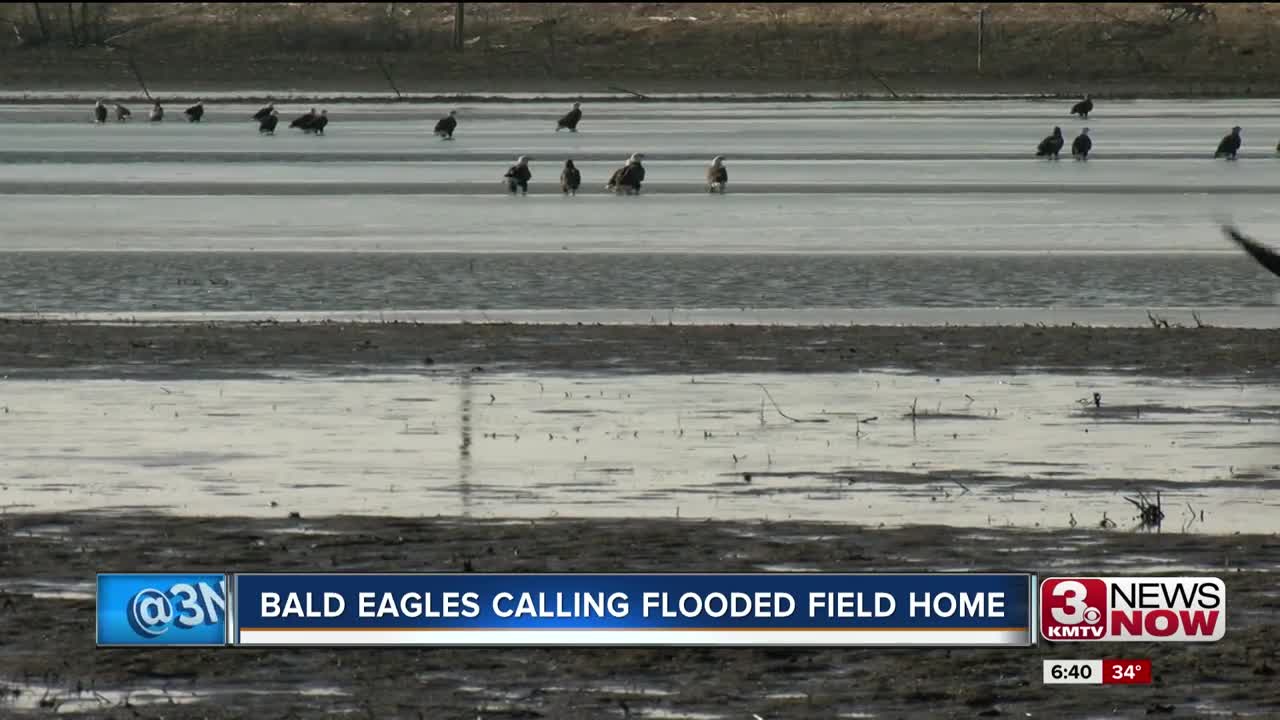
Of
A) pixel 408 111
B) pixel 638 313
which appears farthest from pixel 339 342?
pixel 408 111

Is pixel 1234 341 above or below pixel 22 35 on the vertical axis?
below

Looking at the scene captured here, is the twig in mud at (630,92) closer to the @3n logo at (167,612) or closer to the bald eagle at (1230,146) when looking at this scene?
the bald eagle at (1230,146)

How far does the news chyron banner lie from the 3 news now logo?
0.13 meters

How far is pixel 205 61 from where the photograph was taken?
11031 cm

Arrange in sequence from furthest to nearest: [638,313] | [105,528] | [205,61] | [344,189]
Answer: [205,61] → [344,189] → [638,313] → [105,528]

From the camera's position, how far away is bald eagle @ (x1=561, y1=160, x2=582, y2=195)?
45.2 m

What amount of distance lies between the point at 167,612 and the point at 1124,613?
3.34m

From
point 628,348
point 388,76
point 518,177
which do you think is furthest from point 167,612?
point 388,76

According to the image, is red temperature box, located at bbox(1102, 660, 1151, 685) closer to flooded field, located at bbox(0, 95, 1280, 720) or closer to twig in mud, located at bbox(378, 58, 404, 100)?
flooded field, located at bbox(0, 95, 1280, 720)

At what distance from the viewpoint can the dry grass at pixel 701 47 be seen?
102750mm

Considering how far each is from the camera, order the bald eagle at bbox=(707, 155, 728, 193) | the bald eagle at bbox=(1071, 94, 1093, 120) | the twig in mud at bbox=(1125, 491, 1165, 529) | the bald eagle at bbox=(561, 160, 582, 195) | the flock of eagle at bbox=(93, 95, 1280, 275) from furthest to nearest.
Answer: the bald eagle at bbox=(1071, 94, 1093, 120) → the bald eagle at bbox=(707, 155, 728, 193) → the flock of eagle at bbox=(93, 95, 1280, 275) → the bald eagle at bbox=(561, 160, 582, 195) → the twig in mud at bbox=(1125, 491, 1165, 529)

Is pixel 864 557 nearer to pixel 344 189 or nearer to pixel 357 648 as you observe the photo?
pixel 357 648

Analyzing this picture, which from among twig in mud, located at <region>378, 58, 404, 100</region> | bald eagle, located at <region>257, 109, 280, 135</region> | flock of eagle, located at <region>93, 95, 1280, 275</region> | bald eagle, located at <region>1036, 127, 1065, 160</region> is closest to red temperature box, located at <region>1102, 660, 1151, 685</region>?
flock of eagle, located at <region>93, 95, 1280, 275</region>

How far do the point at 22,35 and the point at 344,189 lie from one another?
2677 inches
